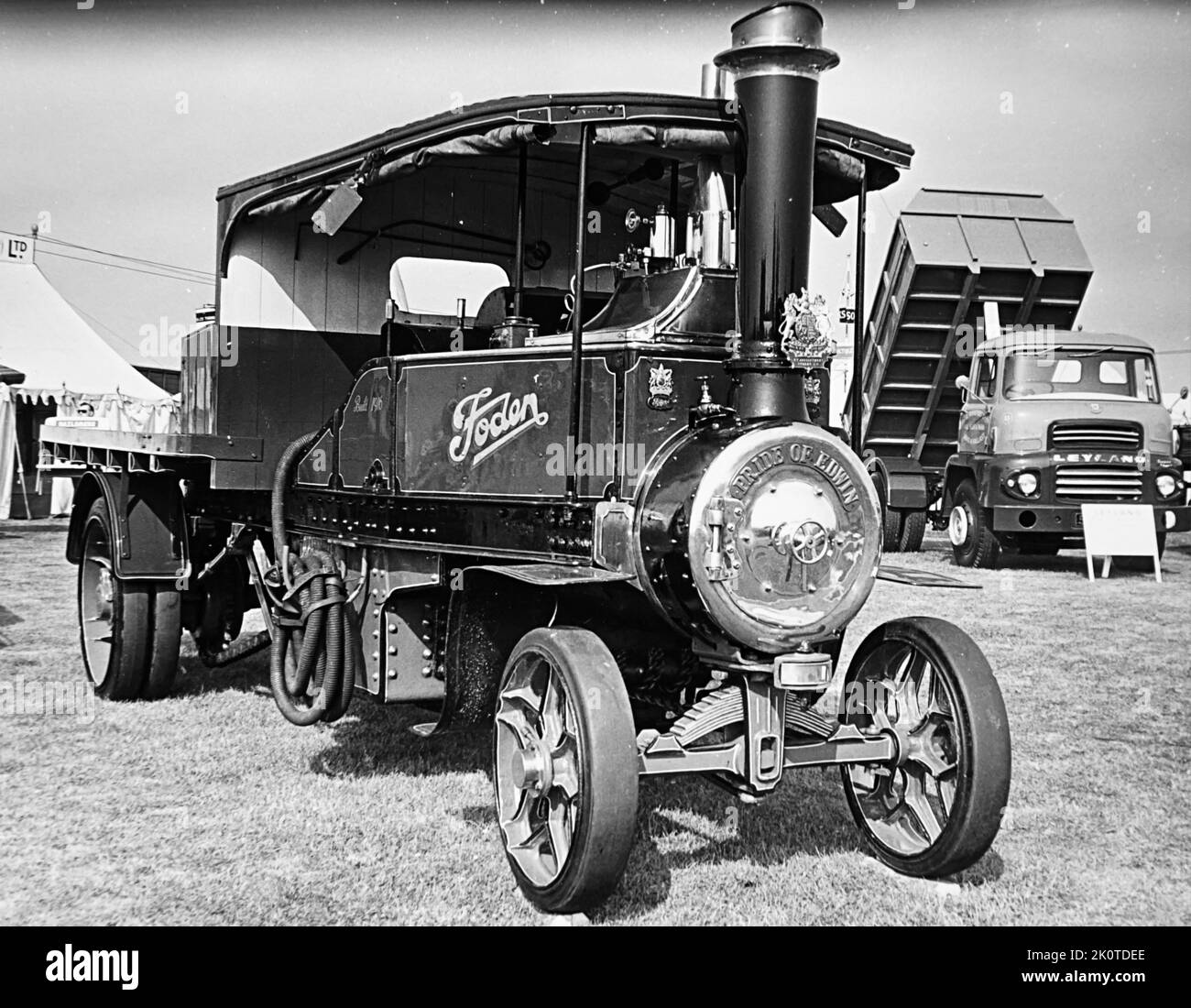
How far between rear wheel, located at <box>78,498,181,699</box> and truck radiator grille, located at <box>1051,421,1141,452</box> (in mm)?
9361

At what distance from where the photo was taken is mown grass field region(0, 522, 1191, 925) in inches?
142

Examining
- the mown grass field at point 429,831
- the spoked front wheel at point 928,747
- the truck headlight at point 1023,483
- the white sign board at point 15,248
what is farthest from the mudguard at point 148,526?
the white sign board at point 15,248

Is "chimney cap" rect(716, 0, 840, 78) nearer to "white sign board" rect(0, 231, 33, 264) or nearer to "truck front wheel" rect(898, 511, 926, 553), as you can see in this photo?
"truck front wheel" rect(898, 511, 926, 553)

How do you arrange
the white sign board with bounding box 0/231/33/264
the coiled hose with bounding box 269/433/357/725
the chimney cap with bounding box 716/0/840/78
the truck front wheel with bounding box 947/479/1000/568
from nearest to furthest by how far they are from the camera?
the chimney cap with bounding box 716/0/840/78, the coiled hose with bounding box 269/433/357/725, the truck front wheel with bounding box 947/479/1000/568, the white sign board with bounding box 0/231/33/264

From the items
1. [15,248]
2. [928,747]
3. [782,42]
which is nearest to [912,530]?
[928,747]

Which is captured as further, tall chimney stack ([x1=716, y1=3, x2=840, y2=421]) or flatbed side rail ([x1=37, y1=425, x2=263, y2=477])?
flatbed side rail ([x1=37, y1=425, x2=263, y2=477])

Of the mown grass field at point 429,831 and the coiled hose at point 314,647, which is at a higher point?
the coiled hose at point 314,647

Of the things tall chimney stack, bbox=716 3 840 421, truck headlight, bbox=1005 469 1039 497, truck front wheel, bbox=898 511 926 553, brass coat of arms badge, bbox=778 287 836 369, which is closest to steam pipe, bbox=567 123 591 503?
tall chimney stack, bbox=716 3 840 421

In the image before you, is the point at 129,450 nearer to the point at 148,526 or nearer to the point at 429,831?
the point at 148,526

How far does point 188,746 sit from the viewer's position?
5270mm

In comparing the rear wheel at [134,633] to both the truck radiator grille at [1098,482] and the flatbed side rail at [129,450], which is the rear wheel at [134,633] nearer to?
the flatbed side rail at [129,450]

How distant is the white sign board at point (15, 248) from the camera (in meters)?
19.5

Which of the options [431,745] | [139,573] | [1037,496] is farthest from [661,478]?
[1037,496]

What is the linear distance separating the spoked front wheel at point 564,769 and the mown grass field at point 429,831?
0.20 meters
